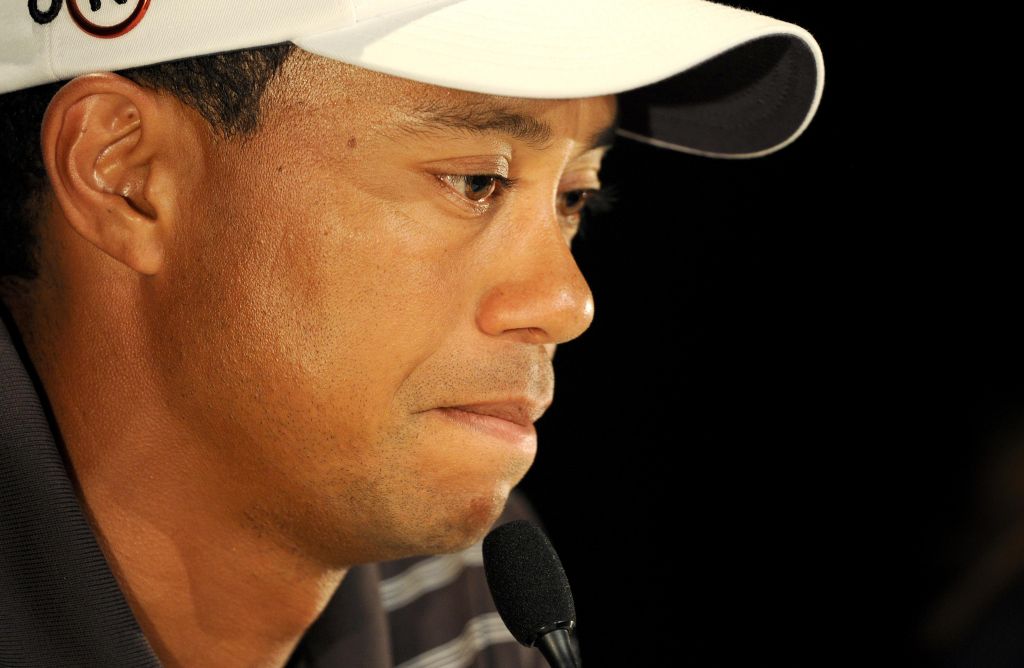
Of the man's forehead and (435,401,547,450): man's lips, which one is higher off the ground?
the man's forehead

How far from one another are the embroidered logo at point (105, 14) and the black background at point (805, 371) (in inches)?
41.4

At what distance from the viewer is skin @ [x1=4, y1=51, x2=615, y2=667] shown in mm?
1268

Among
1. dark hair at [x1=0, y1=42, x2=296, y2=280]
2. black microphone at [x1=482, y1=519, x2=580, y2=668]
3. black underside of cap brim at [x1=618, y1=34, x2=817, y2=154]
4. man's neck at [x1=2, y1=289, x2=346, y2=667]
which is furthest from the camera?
black underside of cap brim at [x1=618, y1=34, x2=817, y2=154]

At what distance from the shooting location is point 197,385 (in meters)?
1.33

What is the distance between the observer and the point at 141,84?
4.26 feet

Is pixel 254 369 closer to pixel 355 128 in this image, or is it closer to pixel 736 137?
pixel 355 128

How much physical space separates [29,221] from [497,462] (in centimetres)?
67

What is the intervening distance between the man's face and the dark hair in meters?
0.03

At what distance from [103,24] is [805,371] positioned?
1382mm

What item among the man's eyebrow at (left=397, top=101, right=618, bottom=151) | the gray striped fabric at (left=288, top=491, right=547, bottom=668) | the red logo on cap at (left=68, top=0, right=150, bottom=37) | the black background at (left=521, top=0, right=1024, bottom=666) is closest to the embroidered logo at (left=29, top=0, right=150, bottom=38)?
the red logo on cap at (left=68, top=0, right=150, bottom=37)

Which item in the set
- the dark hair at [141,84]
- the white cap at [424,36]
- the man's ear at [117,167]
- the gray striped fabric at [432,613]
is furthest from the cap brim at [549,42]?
the gray striped fabric at [432,613]

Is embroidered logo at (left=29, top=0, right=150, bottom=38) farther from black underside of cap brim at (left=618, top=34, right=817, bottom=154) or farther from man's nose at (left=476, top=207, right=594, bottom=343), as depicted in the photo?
black underside of cap brim at (left=618, top=34, right=817, bottom=154)

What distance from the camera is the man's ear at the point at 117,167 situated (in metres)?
1.29

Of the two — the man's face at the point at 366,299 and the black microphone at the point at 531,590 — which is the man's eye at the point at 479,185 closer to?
the man's face at the point at 366,299
